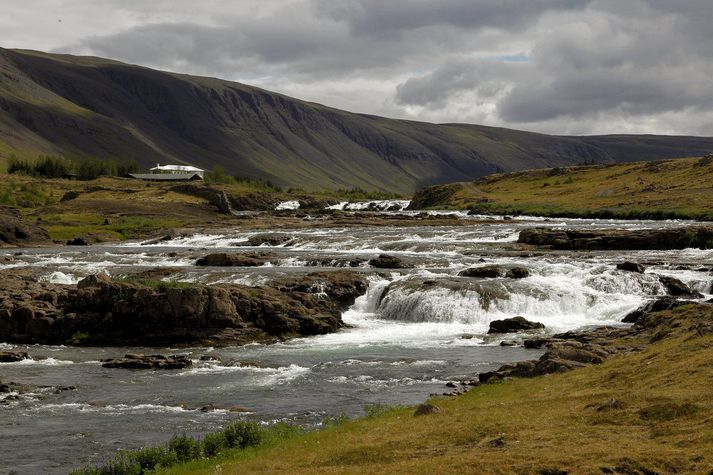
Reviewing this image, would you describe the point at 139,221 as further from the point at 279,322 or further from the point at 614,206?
the point at 279,322

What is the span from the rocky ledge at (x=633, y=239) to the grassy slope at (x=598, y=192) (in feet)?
92.3

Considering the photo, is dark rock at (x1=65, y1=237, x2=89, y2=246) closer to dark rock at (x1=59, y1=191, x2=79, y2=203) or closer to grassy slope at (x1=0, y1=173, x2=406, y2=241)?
grassy slope at (x1=0, y1=173, x2=406, y2=241)

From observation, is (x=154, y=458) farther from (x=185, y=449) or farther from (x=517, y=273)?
(x=517, y=273)

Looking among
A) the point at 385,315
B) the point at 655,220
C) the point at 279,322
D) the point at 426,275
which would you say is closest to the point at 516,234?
the point at 655,220

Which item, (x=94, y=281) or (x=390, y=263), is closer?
(x=94, y=281)

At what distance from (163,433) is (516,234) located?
2721 inches

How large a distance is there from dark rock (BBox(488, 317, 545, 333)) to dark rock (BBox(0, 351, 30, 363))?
23.9 meters

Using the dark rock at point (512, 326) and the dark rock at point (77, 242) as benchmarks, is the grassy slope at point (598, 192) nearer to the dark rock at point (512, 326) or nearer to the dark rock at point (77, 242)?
the dark rock at point (512, 326)

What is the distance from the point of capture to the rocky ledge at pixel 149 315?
4231cm

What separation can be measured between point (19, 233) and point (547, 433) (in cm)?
8909

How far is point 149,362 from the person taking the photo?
3578 cm

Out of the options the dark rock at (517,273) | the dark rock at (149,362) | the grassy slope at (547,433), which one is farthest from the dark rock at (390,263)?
the grassy slope at (547,433)

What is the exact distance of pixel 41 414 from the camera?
27.1 m

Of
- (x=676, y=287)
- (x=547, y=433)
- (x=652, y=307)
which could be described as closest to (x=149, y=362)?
(x=547, y=433)
